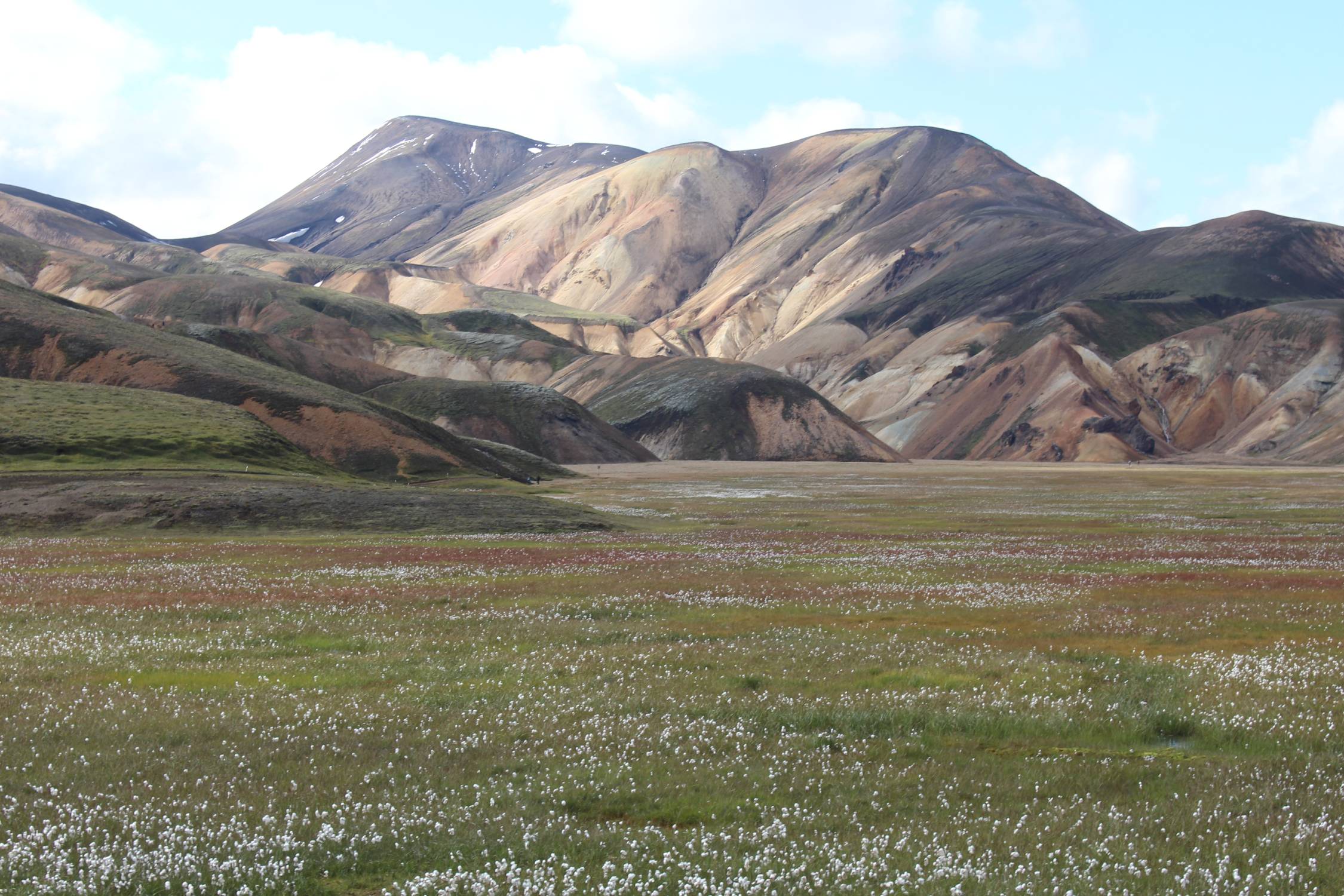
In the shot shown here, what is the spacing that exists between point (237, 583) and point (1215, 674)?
79.4 feet

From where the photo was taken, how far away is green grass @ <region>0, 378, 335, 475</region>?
249 ft

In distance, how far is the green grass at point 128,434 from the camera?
7588cm

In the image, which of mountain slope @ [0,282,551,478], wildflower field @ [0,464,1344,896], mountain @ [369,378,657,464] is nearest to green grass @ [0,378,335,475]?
mountain slope @ [0,282,551,478]

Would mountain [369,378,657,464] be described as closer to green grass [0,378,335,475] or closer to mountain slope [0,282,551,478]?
mountain slope [0,282,551,478]

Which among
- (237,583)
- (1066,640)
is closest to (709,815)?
(1066,640)

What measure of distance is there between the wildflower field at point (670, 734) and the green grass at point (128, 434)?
51.8 metres

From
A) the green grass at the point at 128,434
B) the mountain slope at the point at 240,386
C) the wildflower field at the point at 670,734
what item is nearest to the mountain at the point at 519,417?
the mountain slope at the point at 240,386

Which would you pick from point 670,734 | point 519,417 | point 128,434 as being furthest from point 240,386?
point 670,734

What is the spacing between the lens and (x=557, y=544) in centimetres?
4684

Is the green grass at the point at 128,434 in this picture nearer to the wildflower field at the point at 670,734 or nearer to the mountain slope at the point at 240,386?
the mountain slope at the point at 240,386

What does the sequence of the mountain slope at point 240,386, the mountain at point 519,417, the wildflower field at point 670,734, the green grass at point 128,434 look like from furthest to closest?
the mountain at point 519,417 < the mountain slope at point 240,386 < the green grass at point 128,434 < the wildflower field at point 670,734

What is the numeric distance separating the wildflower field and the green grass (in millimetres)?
51777

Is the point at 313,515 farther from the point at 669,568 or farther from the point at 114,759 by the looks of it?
the point at 114,759

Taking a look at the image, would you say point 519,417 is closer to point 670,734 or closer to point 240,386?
point 240,386
